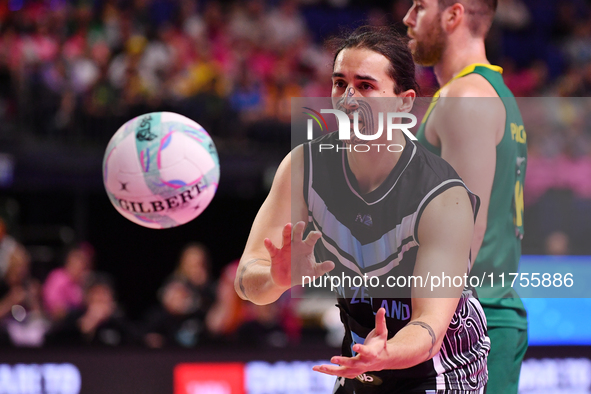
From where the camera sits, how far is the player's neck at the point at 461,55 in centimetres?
322

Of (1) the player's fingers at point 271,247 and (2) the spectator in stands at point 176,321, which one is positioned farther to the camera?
(2) the spectator in stands at point 176,321

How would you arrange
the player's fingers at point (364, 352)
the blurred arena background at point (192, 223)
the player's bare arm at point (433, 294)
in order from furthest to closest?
the blurred arena background at point (192, 223), the player's bare arm at point (433, 294), the player's fingers at point (364, 352)

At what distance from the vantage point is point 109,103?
8406 mm

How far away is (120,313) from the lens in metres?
6.95

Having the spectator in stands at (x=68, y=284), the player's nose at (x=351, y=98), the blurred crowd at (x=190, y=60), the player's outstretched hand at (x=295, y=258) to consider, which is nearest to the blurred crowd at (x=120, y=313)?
the spectator in stands at (x=68, y=284)

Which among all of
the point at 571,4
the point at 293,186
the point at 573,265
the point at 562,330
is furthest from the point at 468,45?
the point at 571,4

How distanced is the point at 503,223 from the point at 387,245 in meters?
0.80

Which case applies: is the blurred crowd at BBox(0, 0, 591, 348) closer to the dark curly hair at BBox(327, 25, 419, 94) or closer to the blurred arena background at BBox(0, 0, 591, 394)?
the blurred arena background at BBox(0, 0, 591, 394)

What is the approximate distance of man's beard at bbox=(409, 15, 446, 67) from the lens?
322 centimetres

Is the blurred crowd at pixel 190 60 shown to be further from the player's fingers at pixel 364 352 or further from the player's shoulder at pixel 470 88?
the player's fingers at pixel 364 352

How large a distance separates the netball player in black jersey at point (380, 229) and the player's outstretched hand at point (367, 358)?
0.80 ft

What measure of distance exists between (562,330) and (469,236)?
5387mm

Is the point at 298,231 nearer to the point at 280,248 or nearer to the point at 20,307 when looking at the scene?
the point at 280,248

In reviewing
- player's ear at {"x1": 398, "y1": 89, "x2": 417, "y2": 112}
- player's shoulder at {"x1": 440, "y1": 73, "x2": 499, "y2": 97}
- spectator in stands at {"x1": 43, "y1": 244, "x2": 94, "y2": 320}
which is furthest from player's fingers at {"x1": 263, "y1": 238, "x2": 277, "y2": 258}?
spectator in stands at {"x1": 43, "y1": 244, "x2": 94, "y2": 320}
